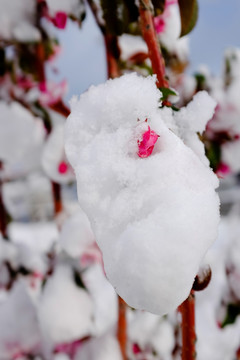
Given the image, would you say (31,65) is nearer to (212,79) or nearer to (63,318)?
(212,79)

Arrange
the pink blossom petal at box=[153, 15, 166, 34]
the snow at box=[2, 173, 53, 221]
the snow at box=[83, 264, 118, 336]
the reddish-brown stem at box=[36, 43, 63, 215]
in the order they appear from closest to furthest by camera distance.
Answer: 1. the pink blossom petal at box=[153, 15, 166, 34]
2. the reddish-brown stem at box=[36, 43, 63, 215]
3. the snow at box=[83, 264, 118, 336]
4. the snow at box=[2, 173, 53, 221]

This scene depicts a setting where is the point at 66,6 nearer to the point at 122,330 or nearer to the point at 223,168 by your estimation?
the point at 223,168

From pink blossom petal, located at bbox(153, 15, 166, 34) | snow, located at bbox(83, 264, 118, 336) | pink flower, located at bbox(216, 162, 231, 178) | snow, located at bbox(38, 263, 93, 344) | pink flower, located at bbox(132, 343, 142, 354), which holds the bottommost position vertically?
snow, located at bbox(83, 264, 118, 336)

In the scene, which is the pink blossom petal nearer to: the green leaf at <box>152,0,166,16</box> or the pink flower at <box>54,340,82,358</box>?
the green leaf at <box>152,0,166,16</box>

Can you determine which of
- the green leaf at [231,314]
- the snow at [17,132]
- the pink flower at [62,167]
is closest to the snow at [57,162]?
the pink flower at [62,167]

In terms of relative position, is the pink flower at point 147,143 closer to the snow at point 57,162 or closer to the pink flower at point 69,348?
the snow at point 57,162

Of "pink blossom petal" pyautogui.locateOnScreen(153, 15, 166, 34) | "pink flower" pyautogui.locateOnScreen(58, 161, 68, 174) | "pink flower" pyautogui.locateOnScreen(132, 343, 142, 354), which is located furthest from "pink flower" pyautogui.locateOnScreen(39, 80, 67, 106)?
"pink flower" pyautogui.locateOnScreen(132, 343, 142, 354)

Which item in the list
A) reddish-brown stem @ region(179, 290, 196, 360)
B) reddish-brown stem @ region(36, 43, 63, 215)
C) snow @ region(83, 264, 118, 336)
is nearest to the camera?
reddish-brown stem @ region(179, 290, 196, 360)

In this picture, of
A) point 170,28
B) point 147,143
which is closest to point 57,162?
point 170,28
